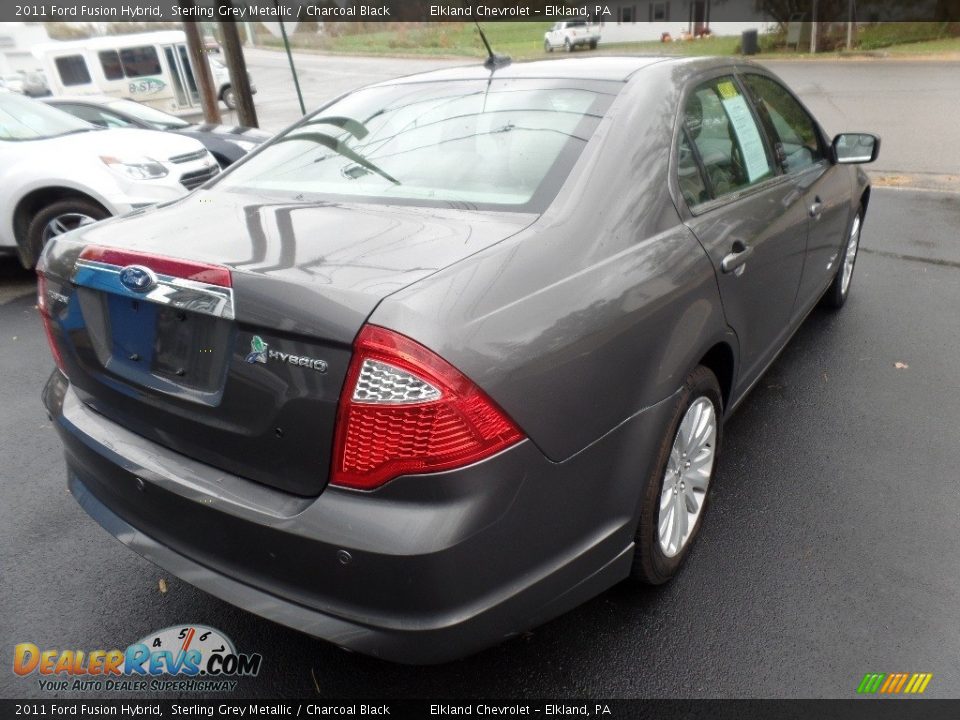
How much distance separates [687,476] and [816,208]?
5.60 feet

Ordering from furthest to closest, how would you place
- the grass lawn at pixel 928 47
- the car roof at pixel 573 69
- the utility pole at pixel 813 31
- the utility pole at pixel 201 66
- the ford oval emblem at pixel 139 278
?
1. the utility pole at pixel 813 31
2. the grass lawn at pixel 928 47
3. the utility pole at pixel 201 66
4. the car roof at pixel 573 69
5. the ford oval emblem at pixel 139 278

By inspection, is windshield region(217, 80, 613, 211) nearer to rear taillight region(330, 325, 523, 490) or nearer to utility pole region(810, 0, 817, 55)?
rear taillight region(330, 325, 523, 490)

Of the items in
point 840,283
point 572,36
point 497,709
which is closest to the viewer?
point 497,709

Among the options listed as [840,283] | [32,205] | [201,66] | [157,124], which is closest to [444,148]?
[840,283]

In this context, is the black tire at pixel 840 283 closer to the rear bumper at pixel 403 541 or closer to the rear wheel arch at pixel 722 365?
the rear wheel arch at pixel 722 365

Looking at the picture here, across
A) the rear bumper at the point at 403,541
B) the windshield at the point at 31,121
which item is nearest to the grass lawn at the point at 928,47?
the windshield at the point at 31,121

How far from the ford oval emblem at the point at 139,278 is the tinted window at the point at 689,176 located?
1.61 metres

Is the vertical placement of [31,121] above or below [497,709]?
above

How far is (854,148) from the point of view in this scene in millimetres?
3775

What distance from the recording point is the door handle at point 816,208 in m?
3.35

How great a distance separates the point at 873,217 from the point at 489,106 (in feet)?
19.5

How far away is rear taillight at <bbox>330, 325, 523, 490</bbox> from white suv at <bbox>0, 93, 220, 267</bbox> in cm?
497

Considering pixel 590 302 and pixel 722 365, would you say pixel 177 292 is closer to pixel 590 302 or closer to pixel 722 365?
pixel 590 302

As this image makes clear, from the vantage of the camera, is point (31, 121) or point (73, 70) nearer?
point (31, 121)
